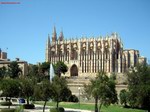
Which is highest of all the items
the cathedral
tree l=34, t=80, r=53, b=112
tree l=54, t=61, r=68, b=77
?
the cathedral

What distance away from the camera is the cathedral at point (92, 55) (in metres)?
93.5

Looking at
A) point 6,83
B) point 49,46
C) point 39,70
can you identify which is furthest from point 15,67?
point 6,83

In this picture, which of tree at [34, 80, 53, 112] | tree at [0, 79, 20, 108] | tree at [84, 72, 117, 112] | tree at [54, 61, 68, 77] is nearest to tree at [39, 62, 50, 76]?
tree at [54, 61, 68, 77]

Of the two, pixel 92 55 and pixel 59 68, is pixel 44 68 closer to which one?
pixel 59 68

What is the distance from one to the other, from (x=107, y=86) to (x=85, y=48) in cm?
6951

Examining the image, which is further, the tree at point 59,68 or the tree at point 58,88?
the tree at point 59,68

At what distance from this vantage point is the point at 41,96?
3625cm

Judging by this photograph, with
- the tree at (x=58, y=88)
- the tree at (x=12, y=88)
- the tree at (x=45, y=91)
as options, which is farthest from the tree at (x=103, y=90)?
the tree at (x=12, y=88)

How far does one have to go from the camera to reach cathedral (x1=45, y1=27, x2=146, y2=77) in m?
93.5

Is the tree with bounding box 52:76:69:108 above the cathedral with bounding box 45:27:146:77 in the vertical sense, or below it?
below

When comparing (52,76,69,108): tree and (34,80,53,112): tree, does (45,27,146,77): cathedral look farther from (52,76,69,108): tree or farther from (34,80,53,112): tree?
(34,80,53,112): tree

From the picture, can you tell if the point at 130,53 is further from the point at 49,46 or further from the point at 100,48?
the point at 49,46

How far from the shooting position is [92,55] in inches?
3932

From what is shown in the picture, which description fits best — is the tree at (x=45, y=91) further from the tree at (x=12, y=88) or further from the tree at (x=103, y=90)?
the tree at (x=12, y=88)
